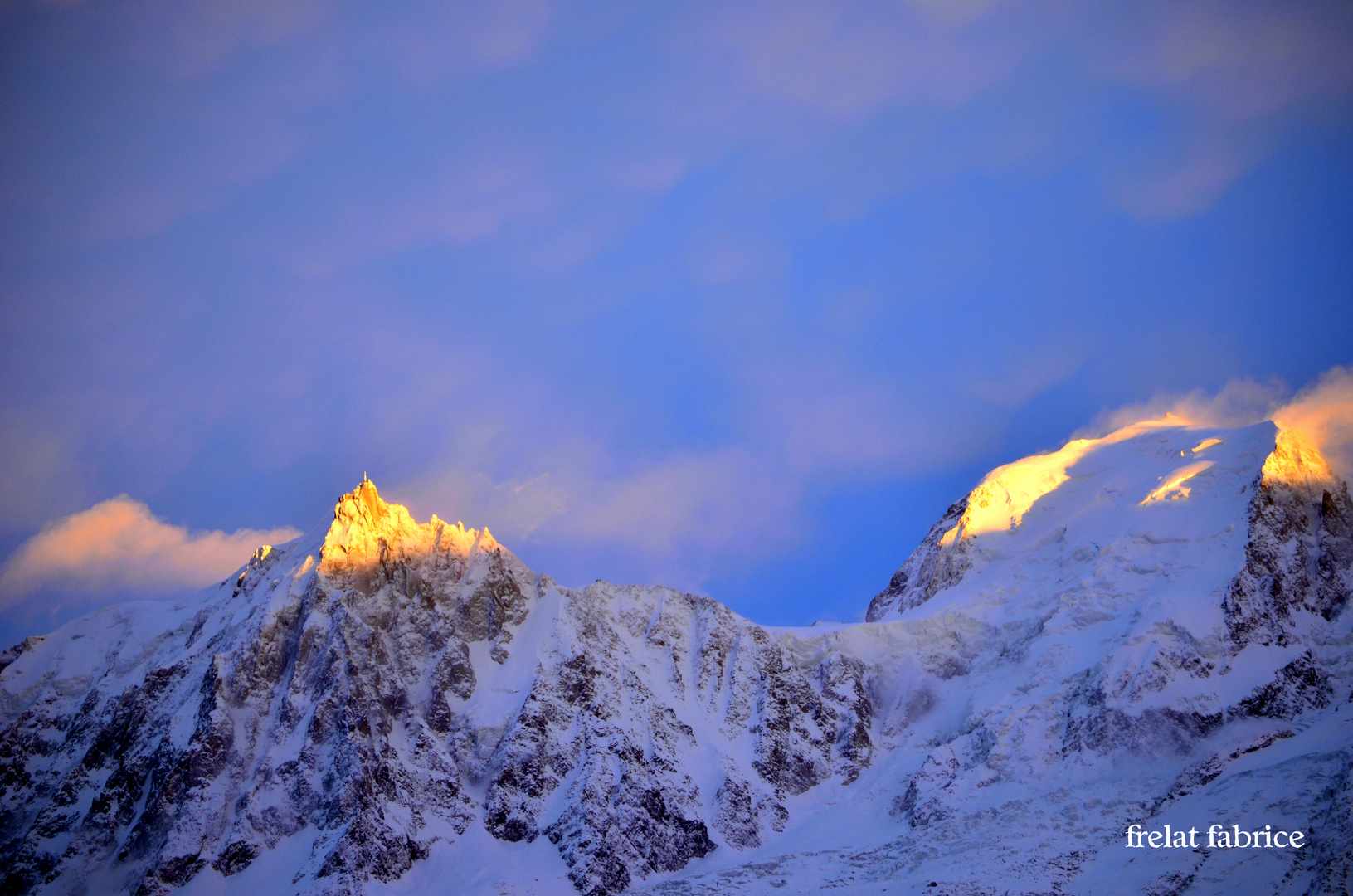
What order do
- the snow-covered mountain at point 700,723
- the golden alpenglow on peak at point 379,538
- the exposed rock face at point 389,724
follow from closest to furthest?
1. the snow-covered mountain at point 700,723
2. the exposed rock face at point 389,724
3. the golden alpenglow on peak at point 379,538

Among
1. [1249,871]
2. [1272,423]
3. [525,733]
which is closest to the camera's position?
[1249,871]

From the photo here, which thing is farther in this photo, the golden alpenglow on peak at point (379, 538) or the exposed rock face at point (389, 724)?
the golden alpenglow on peak at point (379, 538)

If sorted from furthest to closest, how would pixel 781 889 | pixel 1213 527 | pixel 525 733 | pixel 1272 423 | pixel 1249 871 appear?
pixel 1272 423, pixel 1213 527, pixel 525 733, pixel 781 889, pixel 1249 871

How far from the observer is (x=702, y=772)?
126 meters

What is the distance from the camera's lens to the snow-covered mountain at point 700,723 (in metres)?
106

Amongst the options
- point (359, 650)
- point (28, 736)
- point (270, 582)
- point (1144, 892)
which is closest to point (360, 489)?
point (270, 582)

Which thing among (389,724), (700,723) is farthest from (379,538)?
(700,723)

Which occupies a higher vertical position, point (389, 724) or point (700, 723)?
point (389, 724)

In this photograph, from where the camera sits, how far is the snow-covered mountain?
106 m

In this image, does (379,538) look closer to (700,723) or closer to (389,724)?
(389,724)

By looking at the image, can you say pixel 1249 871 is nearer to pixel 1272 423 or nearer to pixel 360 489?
pixel 1272 423

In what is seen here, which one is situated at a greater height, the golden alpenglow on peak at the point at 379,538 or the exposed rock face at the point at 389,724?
the golden alpenglow on peak at the point at 379,538

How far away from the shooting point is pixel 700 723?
134 m

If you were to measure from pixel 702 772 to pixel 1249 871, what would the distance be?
60526 mm
